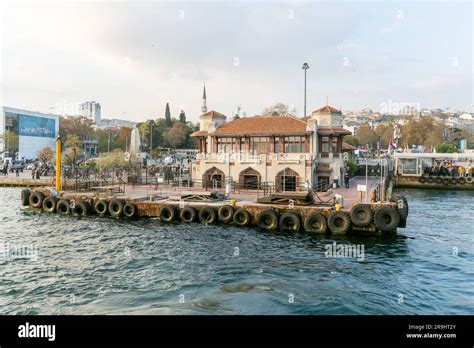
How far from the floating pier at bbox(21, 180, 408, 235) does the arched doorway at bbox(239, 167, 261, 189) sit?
6.31 meters

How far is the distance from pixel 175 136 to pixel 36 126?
33804mm

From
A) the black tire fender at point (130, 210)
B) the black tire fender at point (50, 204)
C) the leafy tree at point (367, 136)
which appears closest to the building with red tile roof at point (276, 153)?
the black tire fender at point (130, 210)

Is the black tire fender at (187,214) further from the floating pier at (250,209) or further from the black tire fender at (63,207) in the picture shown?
the black tire fender at (63,207)

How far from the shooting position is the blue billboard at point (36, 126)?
3536 inches

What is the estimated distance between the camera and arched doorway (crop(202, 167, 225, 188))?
4234cm

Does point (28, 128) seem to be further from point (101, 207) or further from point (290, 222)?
point (290, 222)

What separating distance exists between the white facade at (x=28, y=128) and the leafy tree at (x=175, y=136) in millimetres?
29113

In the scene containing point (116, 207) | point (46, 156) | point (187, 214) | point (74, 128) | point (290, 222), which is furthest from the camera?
point (74, 128)

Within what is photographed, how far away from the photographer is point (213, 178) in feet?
141

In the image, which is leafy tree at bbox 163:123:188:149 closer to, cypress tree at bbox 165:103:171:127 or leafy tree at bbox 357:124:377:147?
cypress tree at bbox 165:103:171:127

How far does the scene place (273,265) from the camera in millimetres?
18391

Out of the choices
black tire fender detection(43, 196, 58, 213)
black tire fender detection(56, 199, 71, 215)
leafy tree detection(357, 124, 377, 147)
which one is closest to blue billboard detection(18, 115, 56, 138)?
black tire fender detection(43, 196, 58, 213)

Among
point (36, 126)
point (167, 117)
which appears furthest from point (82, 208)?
point (167, 117)
